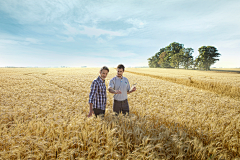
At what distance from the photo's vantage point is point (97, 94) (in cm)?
351

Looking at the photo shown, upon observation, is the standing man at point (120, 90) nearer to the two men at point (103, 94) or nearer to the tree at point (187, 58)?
the two men at point (103, 94)

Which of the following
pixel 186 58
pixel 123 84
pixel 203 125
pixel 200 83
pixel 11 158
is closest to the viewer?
pixel 11 158

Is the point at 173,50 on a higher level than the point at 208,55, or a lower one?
higher

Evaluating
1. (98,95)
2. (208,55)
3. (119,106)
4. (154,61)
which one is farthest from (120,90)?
(154,61)

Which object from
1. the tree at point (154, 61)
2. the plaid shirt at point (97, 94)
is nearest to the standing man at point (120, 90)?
the plaid shirt at point (97, 94)

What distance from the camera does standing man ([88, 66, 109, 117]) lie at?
11.1ft

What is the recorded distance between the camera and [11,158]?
2.11 m

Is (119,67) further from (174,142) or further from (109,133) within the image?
(174,142)

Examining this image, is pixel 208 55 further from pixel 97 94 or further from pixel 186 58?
pixel 97 94

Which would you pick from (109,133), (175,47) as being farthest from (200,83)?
(175,47)

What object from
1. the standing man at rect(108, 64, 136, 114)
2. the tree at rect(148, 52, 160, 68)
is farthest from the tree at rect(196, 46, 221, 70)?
the standing man at rect(108, 64, 136, 114)

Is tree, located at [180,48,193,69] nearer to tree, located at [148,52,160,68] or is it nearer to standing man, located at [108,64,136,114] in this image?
tree, located at [148,52,160,68]

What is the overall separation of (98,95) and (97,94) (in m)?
0.04

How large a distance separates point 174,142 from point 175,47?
96.2 metres
